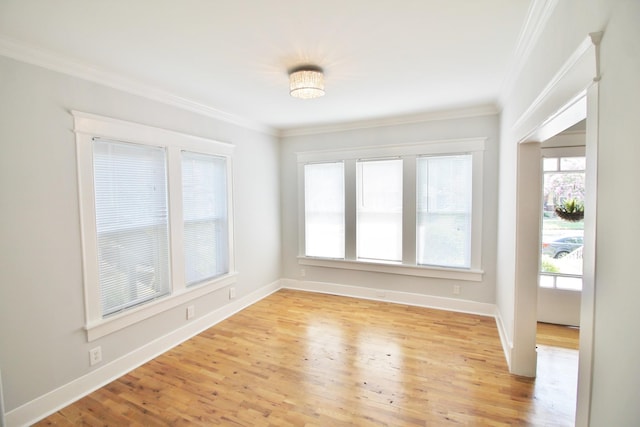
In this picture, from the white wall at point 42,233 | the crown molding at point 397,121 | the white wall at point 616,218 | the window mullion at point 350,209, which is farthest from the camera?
the window mullion at point 350,209

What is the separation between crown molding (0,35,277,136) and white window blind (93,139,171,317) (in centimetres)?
50

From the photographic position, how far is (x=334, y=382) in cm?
246

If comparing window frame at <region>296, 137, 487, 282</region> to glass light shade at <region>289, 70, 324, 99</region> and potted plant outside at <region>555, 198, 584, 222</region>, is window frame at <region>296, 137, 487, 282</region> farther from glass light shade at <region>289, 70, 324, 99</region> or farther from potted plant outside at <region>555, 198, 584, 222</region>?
glass light shade at <region>289, 70, 324, 99</region>

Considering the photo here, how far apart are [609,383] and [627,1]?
3.92ft

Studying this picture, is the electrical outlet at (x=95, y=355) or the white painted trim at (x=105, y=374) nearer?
the white painted trim at (x=105, y=374)

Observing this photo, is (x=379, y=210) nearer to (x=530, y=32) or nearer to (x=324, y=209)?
(x=324, y=209)

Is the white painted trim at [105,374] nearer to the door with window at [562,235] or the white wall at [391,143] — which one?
the white wall at [391,143]

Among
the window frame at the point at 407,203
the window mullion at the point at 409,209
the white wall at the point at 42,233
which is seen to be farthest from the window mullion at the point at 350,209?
the white wall at the point at 42,233

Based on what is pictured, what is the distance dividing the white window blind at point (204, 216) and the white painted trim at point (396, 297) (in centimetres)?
151

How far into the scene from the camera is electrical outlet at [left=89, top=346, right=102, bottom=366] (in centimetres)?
242

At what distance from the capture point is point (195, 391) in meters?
2.38

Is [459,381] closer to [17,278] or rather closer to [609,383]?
[609,383]

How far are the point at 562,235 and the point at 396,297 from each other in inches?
86.8

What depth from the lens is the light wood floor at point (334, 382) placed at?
207 cm
